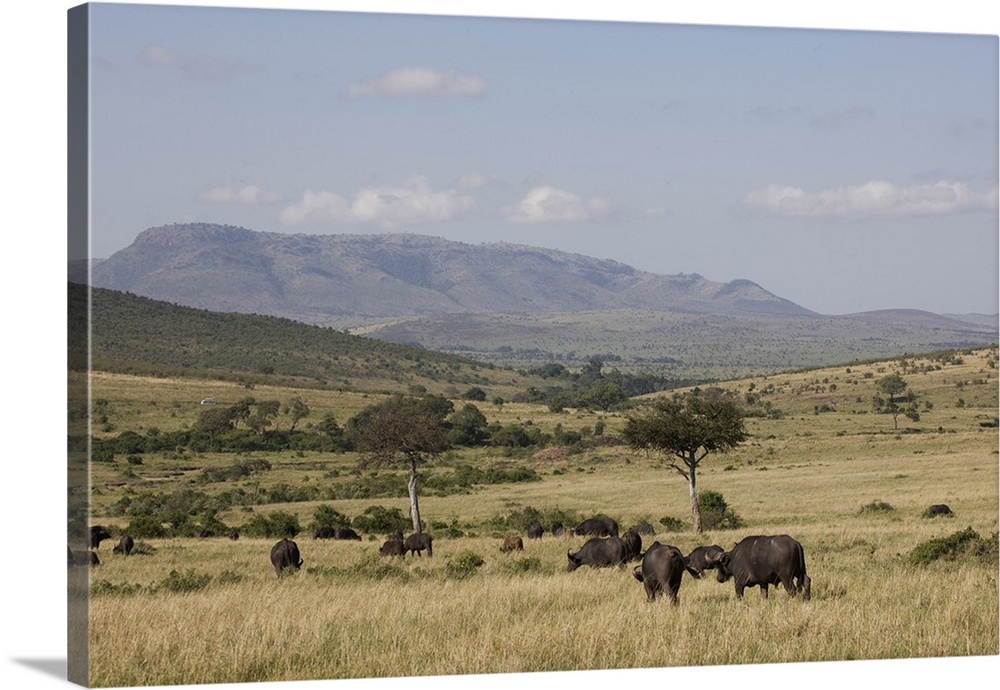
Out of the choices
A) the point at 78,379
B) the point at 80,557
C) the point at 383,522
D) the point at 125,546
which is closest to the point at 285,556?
the point at 125,546

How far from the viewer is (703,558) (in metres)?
18.0

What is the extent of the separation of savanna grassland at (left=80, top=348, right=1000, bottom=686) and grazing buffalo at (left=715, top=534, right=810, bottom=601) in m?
0.28

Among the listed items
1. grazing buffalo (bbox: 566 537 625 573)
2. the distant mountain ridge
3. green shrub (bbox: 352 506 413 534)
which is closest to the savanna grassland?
grazing buffalo (bbox: 566 537 625 573)

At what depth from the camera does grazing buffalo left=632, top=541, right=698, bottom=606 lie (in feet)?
50.4

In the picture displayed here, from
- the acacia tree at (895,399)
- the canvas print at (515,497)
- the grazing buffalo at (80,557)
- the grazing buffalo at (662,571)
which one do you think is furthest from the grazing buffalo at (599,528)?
the acacia tree at (895,399)

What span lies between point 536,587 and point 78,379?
20.5 ft

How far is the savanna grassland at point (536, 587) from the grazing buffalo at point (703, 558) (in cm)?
19

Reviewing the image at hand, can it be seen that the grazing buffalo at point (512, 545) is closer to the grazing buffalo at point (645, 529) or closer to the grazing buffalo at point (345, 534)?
the grazing buffalo at point (645, 529)

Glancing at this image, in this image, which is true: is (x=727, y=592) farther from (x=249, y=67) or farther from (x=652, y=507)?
(x=652, y=507)

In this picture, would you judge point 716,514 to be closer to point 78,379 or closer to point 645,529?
point 645,529

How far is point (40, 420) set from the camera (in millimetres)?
13016

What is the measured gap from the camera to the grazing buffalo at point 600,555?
65.3ft

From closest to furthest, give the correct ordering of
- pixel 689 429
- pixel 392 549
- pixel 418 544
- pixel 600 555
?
pixel 600 555 → pixel 392 549 → pixel 418 544 → pixel 689 429

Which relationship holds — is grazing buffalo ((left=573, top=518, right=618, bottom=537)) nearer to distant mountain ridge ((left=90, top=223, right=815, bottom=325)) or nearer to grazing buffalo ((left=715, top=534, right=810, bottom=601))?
distant mountain ridge ((left=90, top=223, right=815, bottom=325))
